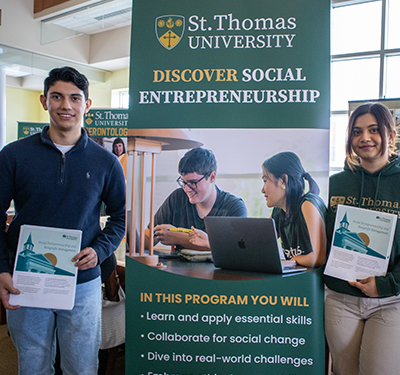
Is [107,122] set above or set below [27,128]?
below

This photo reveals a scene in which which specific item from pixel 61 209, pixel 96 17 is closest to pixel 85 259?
pixel 61 209

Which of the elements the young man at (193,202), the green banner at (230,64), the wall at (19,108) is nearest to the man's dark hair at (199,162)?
the young man at (193,202)

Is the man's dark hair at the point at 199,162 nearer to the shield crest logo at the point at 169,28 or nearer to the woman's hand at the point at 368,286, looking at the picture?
the shield crest logo at the point at 169,28

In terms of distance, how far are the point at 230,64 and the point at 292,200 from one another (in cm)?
63

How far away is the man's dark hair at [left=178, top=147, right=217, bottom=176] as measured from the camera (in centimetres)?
149

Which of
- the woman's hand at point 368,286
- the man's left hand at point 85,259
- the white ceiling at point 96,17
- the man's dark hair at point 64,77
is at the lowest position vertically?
the woman's hand at point 368,286

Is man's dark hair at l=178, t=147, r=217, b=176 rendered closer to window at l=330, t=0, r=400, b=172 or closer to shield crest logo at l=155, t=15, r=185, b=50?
shield crest logo at l=155, t=15, r=185, b=50

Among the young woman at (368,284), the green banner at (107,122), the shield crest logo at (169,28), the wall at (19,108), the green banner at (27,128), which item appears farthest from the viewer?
the wall at (19,108)

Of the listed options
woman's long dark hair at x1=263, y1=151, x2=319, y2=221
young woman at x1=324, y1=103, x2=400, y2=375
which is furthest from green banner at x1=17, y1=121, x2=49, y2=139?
young woman at x1=324, y1=103, x2=400, y2=375

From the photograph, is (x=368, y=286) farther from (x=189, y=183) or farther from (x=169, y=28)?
(x=169, y=28)

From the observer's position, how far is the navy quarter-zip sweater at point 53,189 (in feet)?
4.94

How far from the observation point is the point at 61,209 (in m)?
1.51

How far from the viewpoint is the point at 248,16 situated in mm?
1519

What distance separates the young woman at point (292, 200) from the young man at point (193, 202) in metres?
0.14
